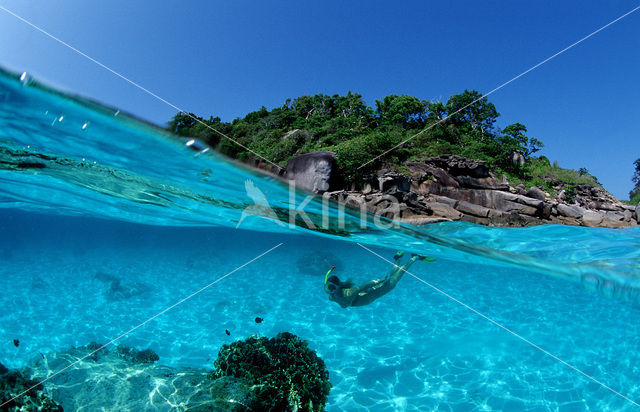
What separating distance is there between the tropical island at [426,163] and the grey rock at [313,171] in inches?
2.9

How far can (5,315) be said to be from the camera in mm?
11836

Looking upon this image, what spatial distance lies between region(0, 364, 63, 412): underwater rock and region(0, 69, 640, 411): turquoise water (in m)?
3.54

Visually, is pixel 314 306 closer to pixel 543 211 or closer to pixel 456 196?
pixel 456 196

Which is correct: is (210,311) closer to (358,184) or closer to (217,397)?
(217,397)

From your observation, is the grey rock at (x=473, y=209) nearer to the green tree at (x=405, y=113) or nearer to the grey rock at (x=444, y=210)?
the grey rock at (x=444, y=210)

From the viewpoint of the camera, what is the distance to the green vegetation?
1154 inches

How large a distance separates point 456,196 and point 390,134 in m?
12.7

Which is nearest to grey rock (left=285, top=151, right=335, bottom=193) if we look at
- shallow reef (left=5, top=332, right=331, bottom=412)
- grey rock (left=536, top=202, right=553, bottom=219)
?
shallow reef (left=5, top=332, right=331, bottom=412)

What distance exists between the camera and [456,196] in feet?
82.4

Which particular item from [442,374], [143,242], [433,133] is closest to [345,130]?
[433,133]

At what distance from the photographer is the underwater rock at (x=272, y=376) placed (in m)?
6.25

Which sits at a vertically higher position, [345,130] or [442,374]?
[345,130]

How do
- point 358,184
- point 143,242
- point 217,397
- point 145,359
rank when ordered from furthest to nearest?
point 143,242, point 358,184, point 145,359, point 217,397

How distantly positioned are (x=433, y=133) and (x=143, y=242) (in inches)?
1870
